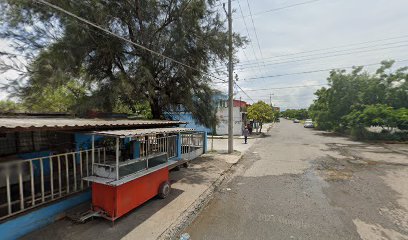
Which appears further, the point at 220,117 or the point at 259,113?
the point at 259,113

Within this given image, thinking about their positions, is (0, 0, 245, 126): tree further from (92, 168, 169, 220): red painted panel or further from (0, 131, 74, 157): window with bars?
(92, 168, 169, 220): red painted panel

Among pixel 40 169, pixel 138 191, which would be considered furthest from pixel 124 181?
pixel 40 169

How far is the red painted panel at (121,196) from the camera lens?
14.7 ft

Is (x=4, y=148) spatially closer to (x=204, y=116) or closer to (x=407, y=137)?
(x=204, y=116)

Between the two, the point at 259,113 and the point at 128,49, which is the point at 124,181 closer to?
the point at 128,49

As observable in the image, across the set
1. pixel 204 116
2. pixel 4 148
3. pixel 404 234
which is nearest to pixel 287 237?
pixel 404 234

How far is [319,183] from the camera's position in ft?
24.9

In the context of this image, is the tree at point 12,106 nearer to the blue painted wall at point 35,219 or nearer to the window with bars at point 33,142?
the window with bars at point 33,142

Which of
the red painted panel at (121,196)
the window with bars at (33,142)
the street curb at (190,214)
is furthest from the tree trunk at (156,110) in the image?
the red painted panel at (121,196)

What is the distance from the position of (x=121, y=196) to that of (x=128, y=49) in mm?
7126

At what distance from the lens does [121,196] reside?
4602 mm

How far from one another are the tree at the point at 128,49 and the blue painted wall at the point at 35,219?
183 inches

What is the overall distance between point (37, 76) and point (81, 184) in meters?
5.26

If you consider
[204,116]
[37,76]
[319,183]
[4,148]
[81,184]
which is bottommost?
[319,183]
